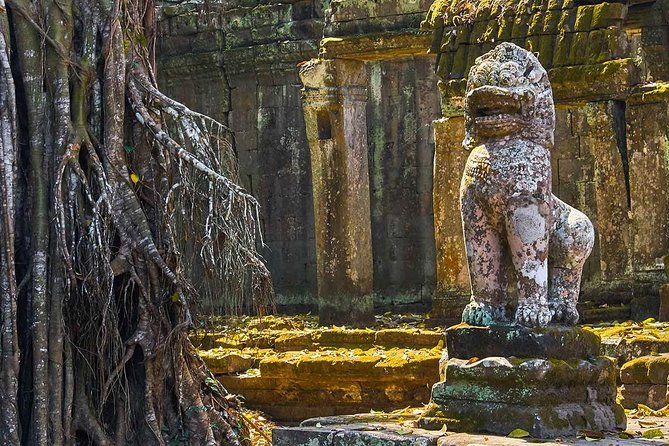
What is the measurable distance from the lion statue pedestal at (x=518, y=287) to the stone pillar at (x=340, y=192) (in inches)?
347

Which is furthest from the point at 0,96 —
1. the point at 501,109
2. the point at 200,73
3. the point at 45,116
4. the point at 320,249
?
the point at 200,73

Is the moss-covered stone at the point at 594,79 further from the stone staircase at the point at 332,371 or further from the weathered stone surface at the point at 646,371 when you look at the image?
the weathered stone surface at the point at 646,371

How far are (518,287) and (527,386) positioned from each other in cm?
51

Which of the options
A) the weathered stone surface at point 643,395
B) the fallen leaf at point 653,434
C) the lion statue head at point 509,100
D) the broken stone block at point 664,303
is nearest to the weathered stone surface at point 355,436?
the fallen leaf at point 653,434

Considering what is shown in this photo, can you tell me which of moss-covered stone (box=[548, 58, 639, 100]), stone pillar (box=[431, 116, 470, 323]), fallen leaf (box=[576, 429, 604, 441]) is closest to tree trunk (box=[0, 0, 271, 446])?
fallen leaf (box=[576, 429, 604, 441])

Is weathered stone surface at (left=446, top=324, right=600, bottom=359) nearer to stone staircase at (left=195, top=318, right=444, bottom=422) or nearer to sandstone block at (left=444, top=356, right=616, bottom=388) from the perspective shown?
sandstone block at (left=444, top=356, right=616, bottom=388)

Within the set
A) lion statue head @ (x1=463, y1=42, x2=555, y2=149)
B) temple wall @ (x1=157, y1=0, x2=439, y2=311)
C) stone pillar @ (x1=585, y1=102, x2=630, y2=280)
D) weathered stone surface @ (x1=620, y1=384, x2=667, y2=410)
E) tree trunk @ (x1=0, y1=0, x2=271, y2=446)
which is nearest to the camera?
lion statue head @ (x1=463, y1=42, x2=555, y2=149)

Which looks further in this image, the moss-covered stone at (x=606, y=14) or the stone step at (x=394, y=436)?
the moss-covered stone at (x=606, y=14)

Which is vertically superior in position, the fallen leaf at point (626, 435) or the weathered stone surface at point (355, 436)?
the weathered stone surface at point (355, 436)

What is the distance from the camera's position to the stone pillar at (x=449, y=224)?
1573 cm

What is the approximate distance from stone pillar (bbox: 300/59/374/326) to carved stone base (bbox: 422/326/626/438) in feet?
29.4

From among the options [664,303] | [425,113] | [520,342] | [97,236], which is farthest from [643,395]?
[425,113]

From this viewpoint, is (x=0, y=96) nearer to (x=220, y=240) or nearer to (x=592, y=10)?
(x=220, y=240)

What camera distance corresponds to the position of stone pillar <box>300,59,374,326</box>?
16.8m
